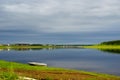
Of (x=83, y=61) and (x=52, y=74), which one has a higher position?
(x=52, y=74)

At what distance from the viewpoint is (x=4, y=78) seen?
20578 millimetres

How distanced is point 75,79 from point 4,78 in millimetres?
12815

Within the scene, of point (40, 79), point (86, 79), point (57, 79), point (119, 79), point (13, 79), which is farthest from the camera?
point (119, 79)

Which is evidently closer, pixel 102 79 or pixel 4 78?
pixel 4 78

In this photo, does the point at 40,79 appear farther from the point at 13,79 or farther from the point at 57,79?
the point at 13,79

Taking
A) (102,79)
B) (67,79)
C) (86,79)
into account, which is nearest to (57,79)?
(67,79)

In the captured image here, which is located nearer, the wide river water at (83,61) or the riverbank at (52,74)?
the riverbank at (52,74)

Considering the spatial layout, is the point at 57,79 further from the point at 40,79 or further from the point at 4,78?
the point at 4,78

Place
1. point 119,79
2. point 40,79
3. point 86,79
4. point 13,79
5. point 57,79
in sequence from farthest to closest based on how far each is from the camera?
point 119,79 < point 86,79 < point 57,79 < point 40,79 < point 13,79

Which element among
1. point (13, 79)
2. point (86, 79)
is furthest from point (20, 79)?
point (86, 79)

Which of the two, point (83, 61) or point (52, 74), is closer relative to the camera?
point (52, 74)

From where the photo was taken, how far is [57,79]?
30.8 meters

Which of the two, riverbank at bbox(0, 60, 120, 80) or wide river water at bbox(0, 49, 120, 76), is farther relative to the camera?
wide river water at bbox(0, 49, 120, 76)

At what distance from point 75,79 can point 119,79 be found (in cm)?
804
